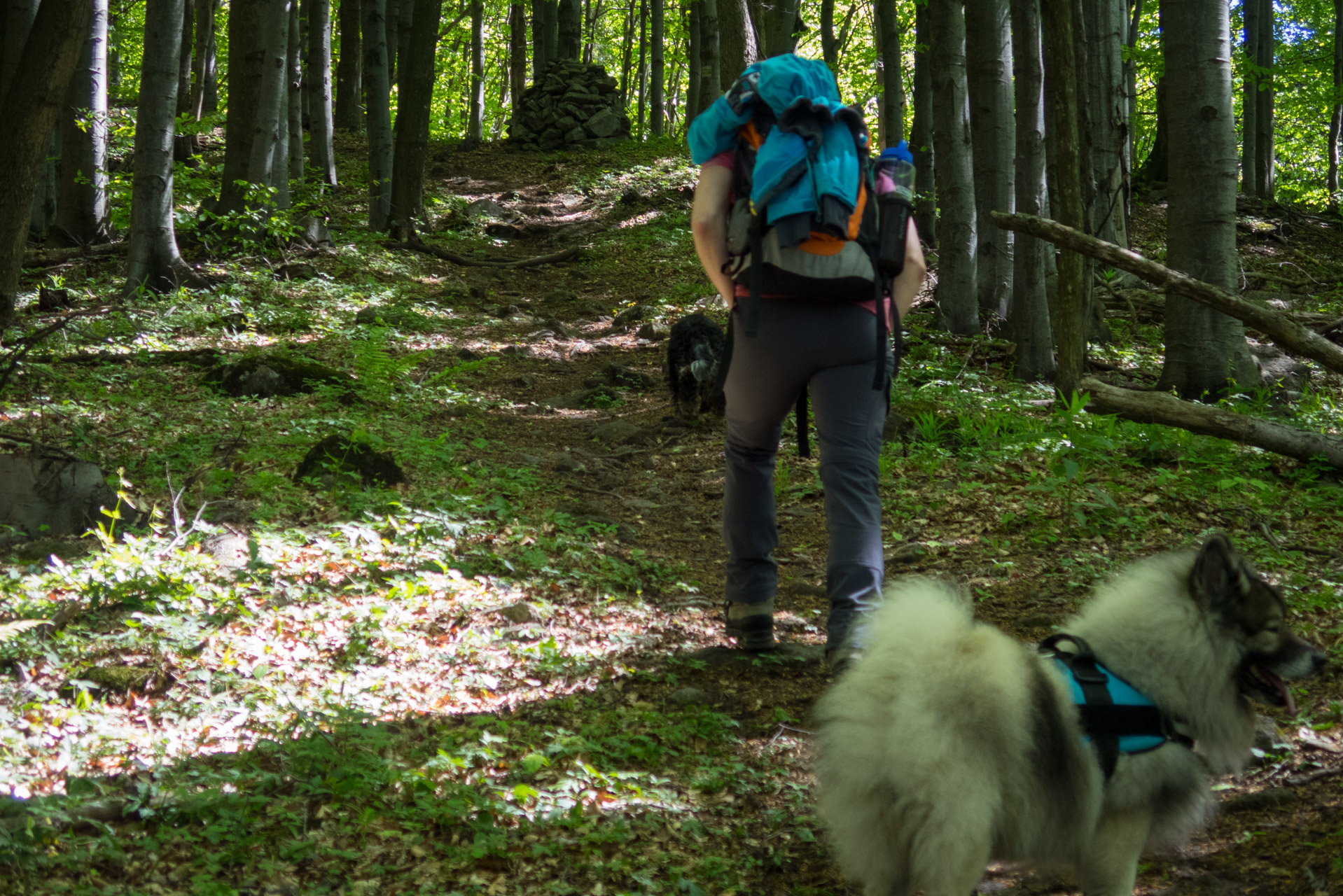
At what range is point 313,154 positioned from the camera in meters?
19.0

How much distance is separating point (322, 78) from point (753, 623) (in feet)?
53.1

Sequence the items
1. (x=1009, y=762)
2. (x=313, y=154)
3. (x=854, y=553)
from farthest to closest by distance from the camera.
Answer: (x=313, y=154) → (x=854, y=553) → (x=1009, y=762)

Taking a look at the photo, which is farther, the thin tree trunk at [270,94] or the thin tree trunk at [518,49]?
the thin tree trunk at [518,49]

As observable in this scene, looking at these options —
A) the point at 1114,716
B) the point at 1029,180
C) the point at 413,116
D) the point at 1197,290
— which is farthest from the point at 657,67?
the point at 1114,716

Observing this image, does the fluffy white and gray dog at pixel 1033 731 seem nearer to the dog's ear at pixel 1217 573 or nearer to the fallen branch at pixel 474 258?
the dog's ear at pixel 1217 573

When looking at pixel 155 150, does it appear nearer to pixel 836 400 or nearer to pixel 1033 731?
pixel 836 400

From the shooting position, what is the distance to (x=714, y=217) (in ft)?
11.7

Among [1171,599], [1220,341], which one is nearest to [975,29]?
[1220,341]

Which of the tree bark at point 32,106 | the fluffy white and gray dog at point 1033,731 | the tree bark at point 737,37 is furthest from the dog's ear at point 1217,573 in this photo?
the tree bark at point 737,37

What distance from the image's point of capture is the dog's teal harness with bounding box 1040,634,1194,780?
2371 mm

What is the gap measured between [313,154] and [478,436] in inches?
556

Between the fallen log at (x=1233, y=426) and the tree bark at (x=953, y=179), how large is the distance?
5144 millimetres

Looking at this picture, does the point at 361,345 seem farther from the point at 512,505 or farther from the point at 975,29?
the point at 975,29

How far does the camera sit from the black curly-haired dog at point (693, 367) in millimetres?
8445
